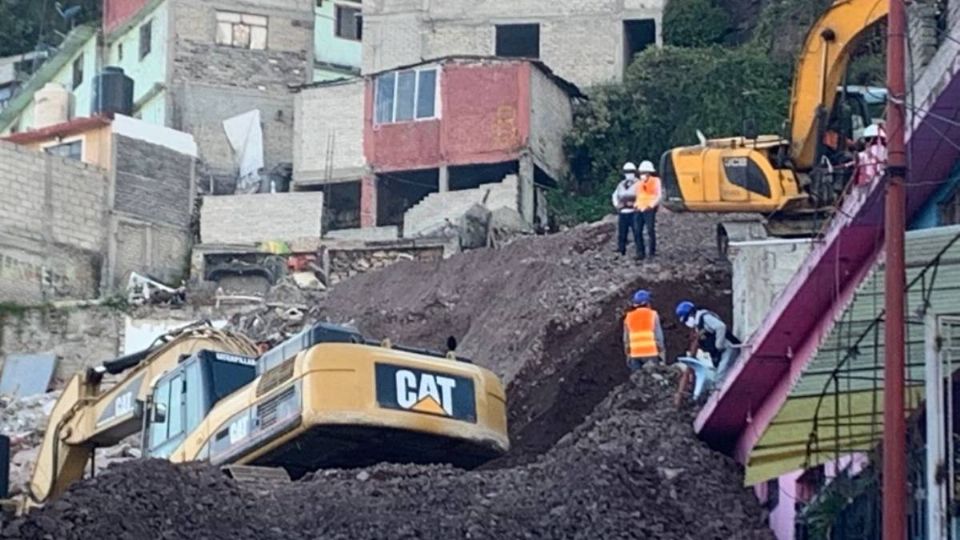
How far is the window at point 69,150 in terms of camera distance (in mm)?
50188

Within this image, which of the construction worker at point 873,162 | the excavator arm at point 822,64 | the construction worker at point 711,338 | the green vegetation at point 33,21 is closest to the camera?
the construction worker at point 873,162

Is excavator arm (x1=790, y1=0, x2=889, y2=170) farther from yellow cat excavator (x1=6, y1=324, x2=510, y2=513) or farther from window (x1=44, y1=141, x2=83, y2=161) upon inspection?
window (x1=44, y1=141, x2=83, y2=161)

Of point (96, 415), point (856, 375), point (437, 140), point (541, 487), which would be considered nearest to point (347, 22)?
point (437, 140)

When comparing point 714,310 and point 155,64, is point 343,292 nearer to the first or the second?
point 714,310

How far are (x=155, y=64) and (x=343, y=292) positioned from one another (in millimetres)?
15636

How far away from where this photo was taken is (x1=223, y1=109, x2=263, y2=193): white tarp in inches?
2078

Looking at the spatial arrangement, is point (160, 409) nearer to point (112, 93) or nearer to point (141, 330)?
point (141, 330)

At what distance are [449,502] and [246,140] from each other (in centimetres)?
3130

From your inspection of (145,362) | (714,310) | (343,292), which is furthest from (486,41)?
(145,362)

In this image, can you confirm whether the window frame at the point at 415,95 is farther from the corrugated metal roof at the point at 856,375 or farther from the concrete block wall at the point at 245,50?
the corrugated metal roof at the point at 856,375

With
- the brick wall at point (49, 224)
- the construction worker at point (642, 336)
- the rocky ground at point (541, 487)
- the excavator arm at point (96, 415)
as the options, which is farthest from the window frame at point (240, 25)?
the construction worker at point (642, 336)

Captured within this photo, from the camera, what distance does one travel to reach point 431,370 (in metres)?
24.8

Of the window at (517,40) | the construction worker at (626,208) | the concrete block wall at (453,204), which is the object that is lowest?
the construction worker at (626,208)

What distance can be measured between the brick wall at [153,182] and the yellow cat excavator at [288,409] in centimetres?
2311
